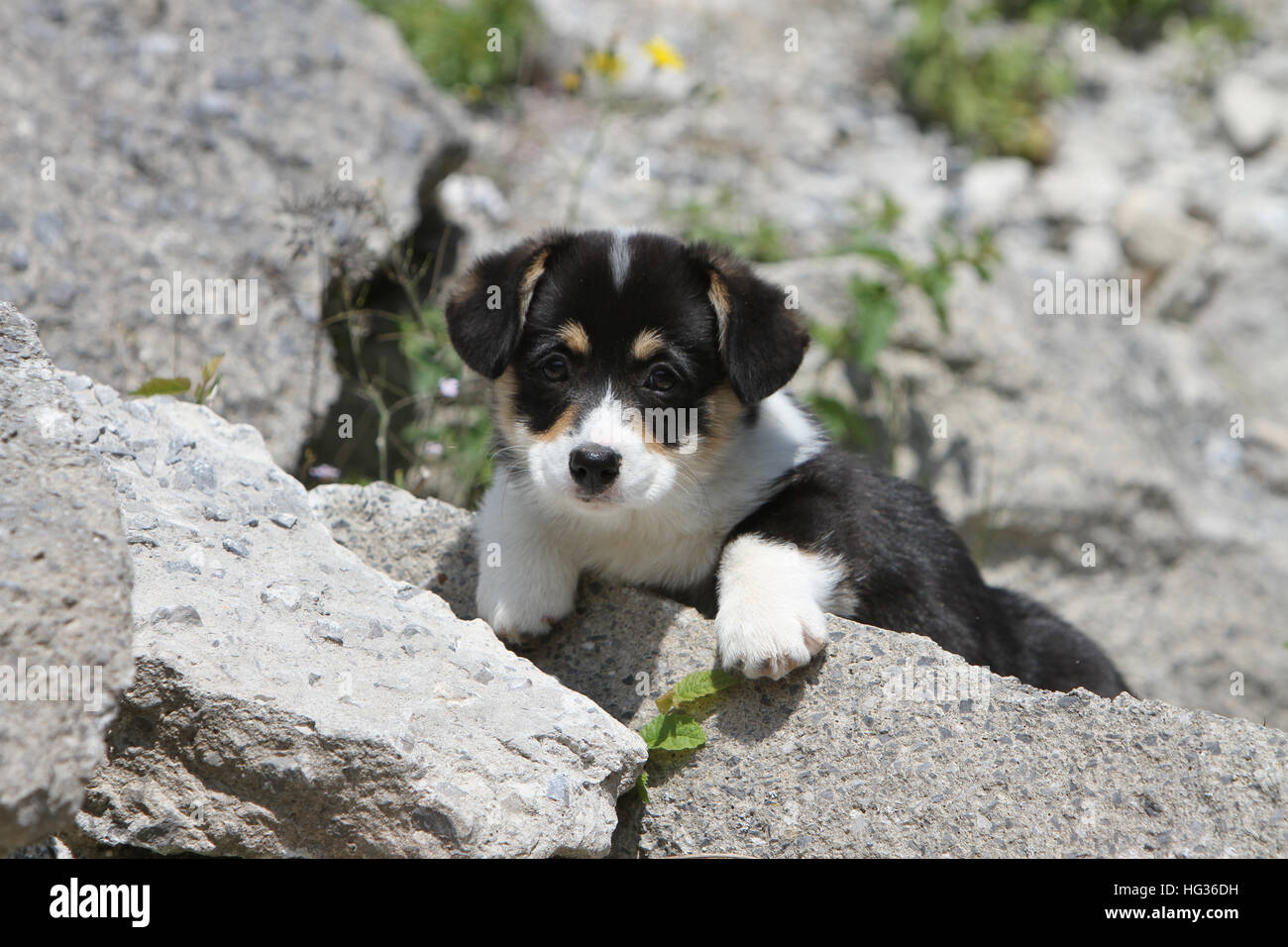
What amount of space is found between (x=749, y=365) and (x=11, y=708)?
2357mm

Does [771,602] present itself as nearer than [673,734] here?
A: No

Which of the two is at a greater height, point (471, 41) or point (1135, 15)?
point (1135, 15)

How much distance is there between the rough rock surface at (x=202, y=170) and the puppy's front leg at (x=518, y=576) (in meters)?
1.34

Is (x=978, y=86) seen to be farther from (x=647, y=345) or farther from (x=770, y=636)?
(x=770, y=636)

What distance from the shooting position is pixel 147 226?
5586 millimetres

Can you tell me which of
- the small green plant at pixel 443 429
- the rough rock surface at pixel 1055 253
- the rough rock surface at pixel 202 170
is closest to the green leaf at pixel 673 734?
the small green plant at pixel 443 429

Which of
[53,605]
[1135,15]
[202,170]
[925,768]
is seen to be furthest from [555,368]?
[1135,15]

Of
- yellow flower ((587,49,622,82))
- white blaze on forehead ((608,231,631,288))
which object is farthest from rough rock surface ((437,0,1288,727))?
white blaze on forehead ((608,231,631,288))

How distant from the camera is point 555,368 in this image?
13.5ft

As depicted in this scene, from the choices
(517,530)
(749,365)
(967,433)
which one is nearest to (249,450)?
(517,530)

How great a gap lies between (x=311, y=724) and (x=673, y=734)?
3.52 feet

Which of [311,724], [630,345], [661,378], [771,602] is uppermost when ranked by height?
[630,345]

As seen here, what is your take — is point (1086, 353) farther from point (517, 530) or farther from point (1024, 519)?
point (517, 530)

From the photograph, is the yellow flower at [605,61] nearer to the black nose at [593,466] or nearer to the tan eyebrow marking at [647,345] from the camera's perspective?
the tan eyebrow marking at [647,345]
